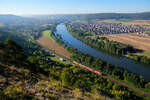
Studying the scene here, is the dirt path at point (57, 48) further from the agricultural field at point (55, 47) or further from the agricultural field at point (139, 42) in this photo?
the agricultural field at point (139, 42)

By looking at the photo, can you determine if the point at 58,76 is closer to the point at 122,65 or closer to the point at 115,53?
the point at 122,65

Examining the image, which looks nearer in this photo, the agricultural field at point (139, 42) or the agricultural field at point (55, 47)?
the agricultural field at point (55, 47)

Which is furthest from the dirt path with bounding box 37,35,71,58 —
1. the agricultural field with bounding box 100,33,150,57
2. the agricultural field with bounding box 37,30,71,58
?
the agricultural field with bounding box 100,33,150,57

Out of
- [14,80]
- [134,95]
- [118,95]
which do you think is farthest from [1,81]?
[134,95]

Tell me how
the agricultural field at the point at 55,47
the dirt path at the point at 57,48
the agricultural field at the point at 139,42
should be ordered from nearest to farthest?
the dirt path at the point at 57,48 < the agricultural field at the point at 55,47 < the agricultural field at the point at 139,42

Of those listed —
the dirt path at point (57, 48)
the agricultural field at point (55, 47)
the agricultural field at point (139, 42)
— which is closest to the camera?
the dirt path at point (57, 48)

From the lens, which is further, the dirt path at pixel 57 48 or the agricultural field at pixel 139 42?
the agricultural field at pixel 139 42

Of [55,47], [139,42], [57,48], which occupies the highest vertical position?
[139,42]

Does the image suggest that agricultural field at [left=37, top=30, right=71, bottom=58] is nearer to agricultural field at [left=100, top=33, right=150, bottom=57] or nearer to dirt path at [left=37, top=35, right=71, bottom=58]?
dirt path at [left=37, top=35, right=71, bottom=58]

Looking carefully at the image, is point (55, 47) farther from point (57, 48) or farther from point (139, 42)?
point (139, 42)

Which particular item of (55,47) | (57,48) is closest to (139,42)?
(57,48)

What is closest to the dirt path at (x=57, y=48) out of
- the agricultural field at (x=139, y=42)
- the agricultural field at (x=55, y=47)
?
the agricultural field at (x=55, y=47)
